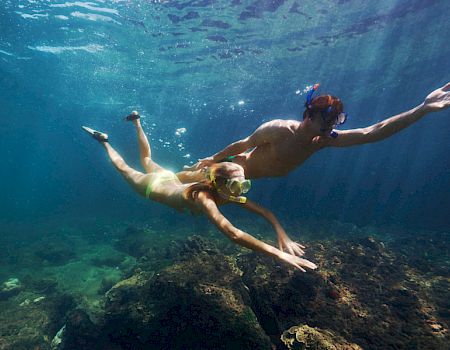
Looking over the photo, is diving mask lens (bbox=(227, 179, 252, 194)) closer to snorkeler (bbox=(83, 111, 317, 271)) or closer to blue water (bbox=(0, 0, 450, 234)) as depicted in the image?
snorkeler (bbox=(83, 111, 317, 271))

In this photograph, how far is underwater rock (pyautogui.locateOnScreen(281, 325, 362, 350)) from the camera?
4180 millimetres

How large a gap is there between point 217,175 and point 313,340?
292cm

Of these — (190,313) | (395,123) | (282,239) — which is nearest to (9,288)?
(190,313)

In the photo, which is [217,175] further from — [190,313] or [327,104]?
[190,313]

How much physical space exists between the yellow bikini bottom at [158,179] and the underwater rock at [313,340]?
3908 millimetres

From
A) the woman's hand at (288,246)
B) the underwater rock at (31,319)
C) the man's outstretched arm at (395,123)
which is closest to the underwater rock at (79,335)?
the underwater rock at (31,319)

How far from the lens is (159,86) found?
3061cm

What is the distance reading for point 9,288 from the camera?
11.9m

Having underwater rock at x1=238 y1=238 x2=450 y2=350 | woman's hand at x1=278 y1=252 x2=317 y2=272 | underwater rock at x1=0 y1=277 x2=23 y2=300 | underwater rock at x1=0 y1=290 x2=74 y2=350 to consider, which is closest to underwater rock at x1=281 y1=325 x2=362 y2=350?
underwater rock at x1=238 y1=238 x2=450 y2=350

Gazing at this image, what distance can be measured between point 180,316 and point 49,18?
2167cm

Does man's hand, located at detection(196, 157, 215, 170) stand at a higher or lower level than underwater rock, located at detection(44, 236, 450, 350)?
higher

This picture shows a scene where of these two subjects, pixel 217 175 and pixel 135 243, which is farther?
pixel 135 243

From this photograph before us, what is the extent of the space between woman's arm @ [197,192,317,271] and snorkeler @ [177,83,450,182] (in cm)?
165

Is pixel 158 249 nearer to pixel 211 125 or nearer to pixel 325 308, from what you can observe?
pixel 325 308
